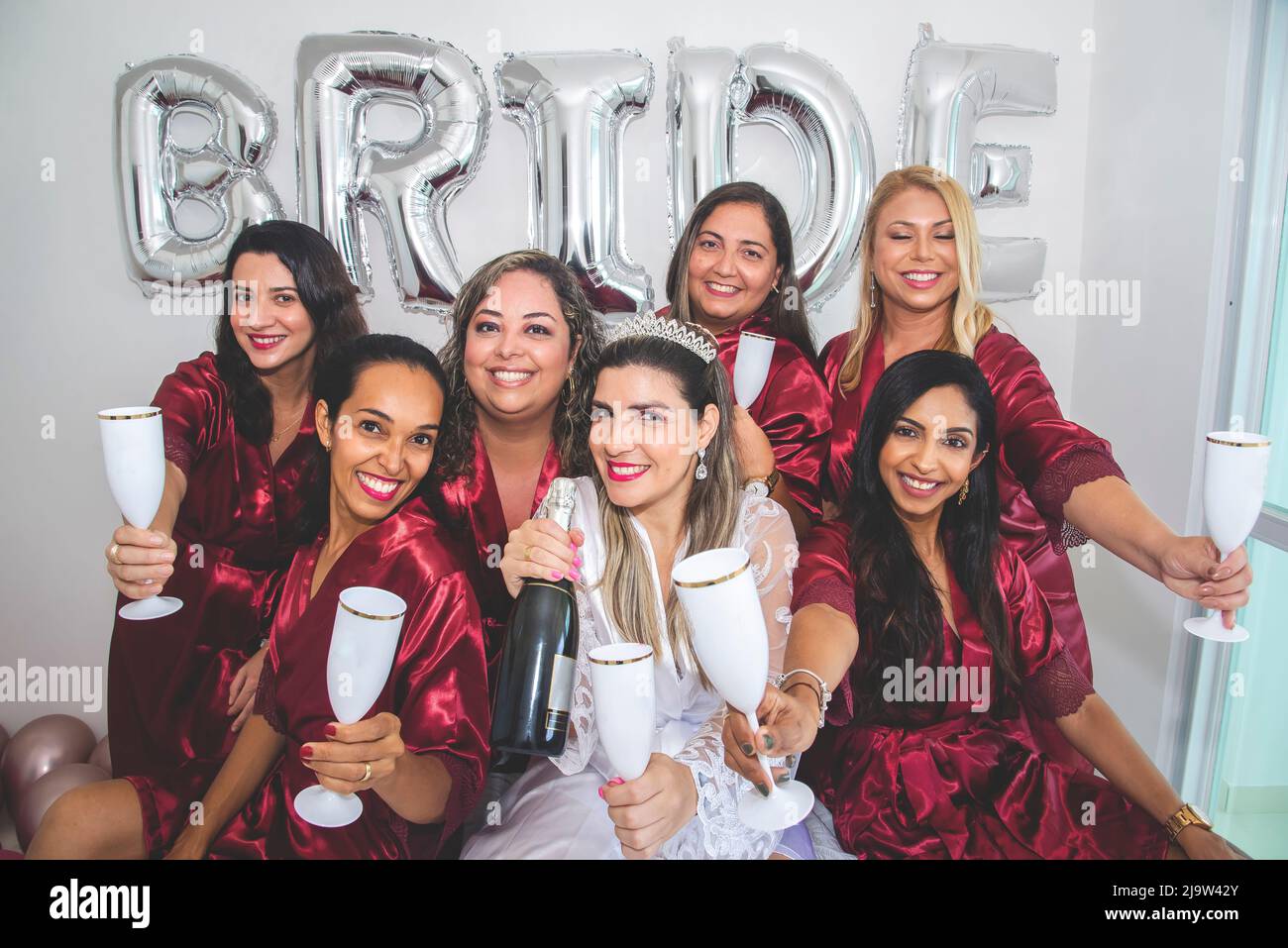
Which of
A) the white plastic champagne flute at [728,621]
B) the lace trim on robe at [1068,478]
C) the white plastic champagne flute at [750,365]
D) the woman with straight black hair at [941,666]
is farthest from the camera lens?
the white plastic champagne flute at [750,365]

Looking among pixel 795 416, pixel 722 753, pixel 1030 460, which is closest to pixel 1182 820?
pixel 1030 460

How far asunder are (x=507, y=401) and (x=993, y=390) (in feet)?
3.31

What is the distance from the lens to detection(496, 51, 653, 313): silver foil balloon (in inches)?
86.3

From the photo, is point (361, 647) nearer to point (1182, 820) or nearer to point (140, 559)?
point (140, 559)

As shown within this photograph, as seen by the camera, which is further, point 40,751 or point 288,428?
point 40,751

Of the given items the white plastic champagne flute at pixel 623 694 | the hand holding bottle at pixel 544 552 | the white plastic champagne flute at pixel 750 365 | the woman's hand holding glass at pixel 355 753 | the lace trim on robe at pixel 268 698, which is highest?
the white plastic champagne flute at pixel 750 365

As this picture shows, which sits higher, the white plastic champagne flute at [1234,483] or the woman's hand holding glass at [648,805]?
the white plastic champagne flute at [1234,483]

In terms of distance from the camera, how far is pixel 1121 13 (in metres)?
2.20

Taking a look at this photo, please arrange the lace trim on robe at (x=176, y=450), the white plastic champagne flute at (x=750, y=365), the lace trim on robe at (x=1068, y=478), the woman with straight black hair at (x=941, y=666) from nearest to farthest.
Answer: the woman with straight black hair at (x=941, y=666), the lace trim on robe at (x=1068, y=478), the white plastic champagne flute at (x=750, y=365), the lace trim on robe at (x=176, y=450)

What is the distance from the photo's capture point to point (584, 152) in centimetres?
220

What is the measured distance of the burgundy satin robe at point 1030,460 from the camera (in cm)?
183

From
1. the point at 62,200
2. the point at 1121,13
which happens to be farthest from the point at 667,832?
the point at 62,200

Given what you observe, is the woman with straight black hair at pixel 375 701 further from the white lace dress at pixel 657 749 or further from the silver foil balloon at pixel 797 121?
the silver foil balloon at pixel 797 121

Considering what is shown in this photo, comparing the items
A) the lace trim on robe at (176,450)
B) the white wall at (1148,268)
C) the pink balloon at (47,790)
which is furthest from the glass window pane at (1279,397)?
the pink balloon at (47,790)
